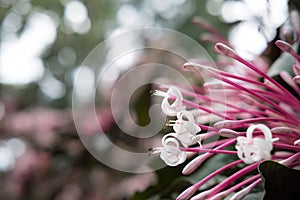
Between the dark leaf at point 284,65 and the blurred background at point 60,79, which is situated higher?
the dark leaf at point 284,65

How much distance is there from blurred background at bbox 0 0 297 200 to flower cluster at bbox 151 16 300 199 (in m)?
0.17

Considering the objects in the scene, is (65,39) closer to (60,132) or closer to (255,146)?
(60,132)

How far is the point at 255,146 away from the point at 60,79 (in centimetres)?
120

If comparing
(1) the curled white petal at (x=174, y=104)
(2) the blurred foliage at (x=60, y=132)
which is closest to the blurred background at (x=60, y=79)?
(2) the blurred foliage at (x=60, y=132)

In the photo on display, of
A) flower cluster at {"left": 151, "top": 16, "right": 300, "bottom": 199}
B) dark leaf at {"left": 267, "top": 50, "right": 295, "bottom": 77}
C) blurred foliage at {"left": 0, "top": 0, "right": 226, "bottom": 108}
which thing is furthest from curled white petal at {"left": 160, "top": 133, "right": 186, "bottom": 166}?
blurred foliage at {"left": 0, "top": 0, "right": 226, "bottom": 108}

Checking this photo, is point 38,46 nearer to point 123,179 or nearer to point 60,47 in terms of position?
point 60,47

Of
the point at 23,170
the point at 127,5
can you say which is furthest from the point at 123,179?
the point at 127,5

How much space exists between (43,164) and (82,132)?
116mm

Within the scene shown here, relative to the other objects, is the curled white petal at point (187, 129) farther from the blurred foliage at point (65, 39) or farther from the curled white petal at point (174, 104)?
the blurred foliage at point (65, 39)

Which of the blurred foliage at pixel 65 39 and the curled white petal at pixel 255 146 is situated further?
the blurred foliage at pixel 65 39

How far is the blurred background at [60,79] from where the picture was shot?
967 mm

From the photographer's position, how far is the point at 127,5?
1.48 m

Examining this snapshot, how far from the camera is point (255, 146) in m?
0.31

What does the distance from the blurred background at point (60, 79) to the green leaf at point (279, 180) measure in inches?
9.6
